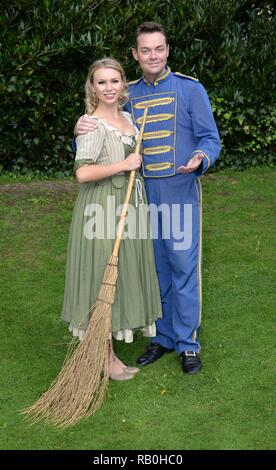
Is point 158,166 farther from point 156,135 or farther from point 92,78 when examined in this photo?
point 92,78

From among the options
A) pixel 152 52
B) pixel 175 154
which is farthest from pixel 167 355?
pixel 152 52

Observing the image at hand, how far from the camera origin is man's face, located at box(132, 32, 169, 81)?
4.30m

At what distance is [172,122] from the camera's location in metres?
4.42

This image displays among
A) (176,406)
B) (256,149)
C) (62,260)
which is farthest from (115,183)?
(256,149)

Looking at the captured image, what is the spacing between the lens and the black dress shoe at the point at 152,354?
190 inches

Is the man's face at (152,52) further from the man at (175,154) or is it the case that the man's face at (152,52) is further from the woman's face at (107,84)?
the woman's face at (107,84)

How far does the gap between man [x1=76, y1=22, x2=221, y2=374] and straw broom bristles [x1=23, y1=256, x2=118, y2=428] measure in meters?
0.50

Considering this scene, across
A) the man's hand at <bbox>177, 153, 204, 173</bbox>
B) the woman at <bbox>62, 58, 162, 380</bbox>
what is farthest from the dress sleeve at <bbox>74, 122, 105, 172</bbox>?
the man's hand at <bbox>177, 153, 204, 173</bbox>

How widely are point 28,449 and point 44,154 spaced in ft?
16.4

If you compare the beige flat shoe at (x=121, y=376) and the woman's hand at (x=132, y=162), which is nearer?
the woman's hand at (x=132, y=162)

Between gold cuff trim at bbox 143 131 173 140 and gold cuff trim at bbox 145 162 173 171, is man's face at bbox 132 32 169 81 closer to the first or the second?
gold cuff trim at bbox 143 131 173 140

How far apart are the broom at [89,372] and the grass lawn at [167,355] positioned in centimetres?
9

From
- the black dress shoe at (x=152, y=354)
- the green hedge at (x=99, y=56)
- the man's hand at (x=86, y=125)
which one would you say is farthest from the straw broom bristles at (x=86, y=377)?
the green hedge at (x=99, y=56)

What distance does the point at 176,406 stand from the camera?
4.31m
